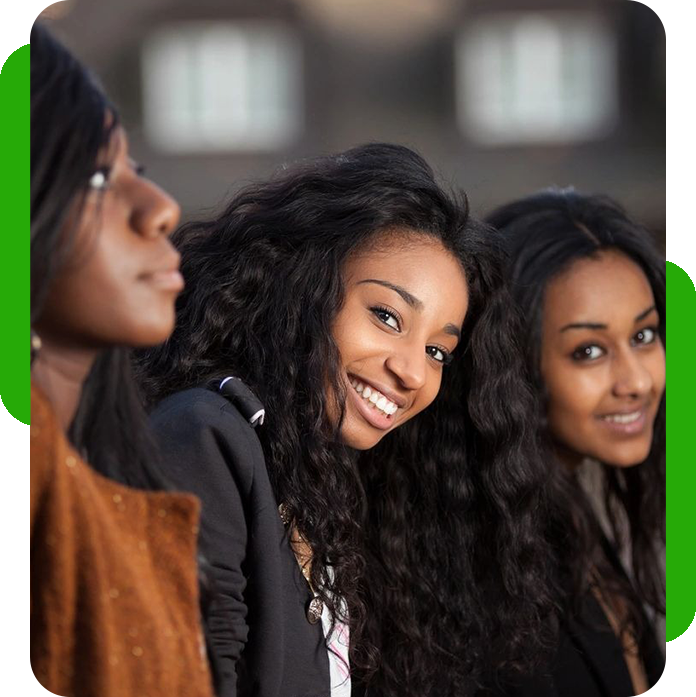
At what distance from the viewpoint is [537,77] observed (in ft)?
58.6

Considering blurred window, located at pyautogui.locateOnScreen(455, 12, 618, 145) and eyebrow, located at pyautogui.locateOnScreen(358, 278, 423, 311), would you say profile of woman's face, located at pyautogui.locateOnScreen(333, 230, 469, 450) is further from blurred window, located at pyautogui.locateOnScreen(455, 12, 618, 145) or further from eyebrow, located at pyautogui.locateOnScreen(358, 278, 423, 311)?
blurred window, located at pyautogui.locateOnScreen(455, 12, 618, 145)

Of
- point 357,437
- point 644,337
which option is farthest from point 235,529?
point 644,337

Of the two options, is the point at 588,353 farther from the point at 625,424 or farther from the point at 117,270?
the point at 117,270

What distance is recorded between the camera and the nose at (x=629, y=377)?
3.42 metres

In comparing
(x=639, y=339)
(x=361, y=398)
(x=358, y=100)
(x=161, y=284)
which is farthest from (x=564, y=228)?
(x=358, y=100)

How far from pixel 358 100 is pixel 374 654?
14.4 metres

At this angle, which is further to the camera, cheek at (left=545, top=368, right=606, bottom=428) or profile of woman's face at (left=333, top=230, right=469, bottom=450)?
cheek at (left=545, top=368, right=606, bottom=428)

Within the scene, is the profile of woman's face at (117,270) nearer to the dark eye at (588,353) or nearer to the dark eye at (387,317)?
the dark eye at (387,317)

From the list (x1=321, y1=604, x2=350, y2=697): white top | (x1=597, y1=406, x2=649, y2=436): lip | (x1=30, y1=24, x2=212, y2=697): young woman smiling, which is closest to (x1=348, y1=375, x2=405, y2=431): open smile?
(x1=321, y1=604, x2=350, y2=697): white top

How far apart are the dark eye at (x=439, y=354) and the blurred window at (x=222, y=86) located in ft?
47.5

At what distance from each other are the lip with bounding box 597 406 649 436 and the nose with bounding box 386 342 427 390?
1.10 meters

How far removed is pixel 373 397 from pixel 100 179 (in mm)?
1075

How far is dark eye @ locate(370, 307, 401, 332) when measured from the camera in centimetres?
256

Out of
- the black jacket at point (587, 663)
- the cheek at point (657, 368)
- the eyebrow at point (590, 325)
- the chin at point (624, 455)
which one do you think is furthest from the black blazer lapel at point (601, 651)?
the eyebrow at point (590, 325)
